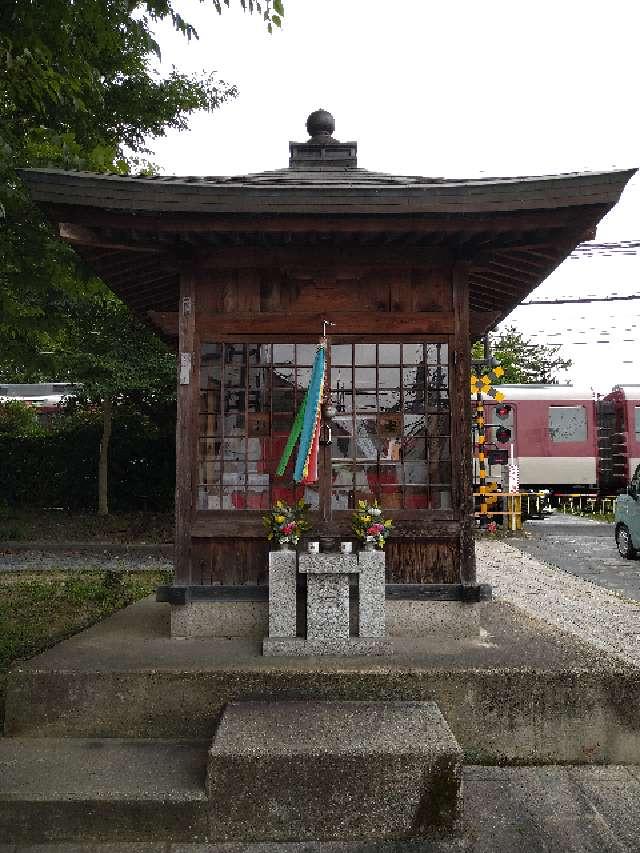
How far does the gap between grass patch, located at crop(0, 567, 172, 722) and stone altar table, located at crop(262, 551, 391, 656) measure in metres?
2.20

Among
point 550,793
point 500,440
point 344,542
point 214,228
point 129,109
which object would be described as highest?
point 129,109

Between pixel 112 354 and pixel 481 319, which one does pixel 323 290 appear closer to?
pixel 481 319

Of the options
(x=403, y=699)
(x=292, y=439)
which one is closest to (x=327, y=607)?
(x=403, y=699)

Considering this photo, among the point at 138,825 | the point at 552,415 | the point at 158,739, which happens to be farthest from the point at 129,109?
the point at 552,415

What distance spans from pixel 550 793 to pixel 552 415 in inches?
724

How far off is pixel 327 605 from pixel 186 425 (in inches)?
78.1

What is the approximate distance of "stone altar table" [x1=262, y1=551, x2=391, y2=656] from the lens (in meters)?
4.96

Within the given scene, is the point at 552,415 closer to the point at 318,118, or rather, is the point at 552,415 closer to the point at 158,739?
the point at 318,118

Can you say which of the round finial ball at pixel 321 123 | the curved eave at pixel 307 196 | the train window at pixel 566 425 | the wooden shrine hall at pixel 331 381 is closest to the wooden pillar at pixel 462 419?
the wooden shrine hall at pixel 331 381

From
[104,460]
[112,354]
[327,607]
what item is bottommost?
[327,607]

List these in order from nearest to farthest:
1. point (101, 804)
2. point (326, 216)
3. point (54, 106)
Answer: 1. point (101, 804)
2. point (326, 216)
3. point (54, 106)

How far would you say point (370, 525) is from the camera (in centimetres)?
524

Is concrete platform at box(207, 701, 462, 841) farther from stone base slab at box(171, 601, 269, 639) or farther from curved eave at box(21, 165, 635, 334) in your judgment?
curved eave at box(21, 165, 635, 334)

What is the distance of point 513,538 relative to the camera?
1795 centimetres
